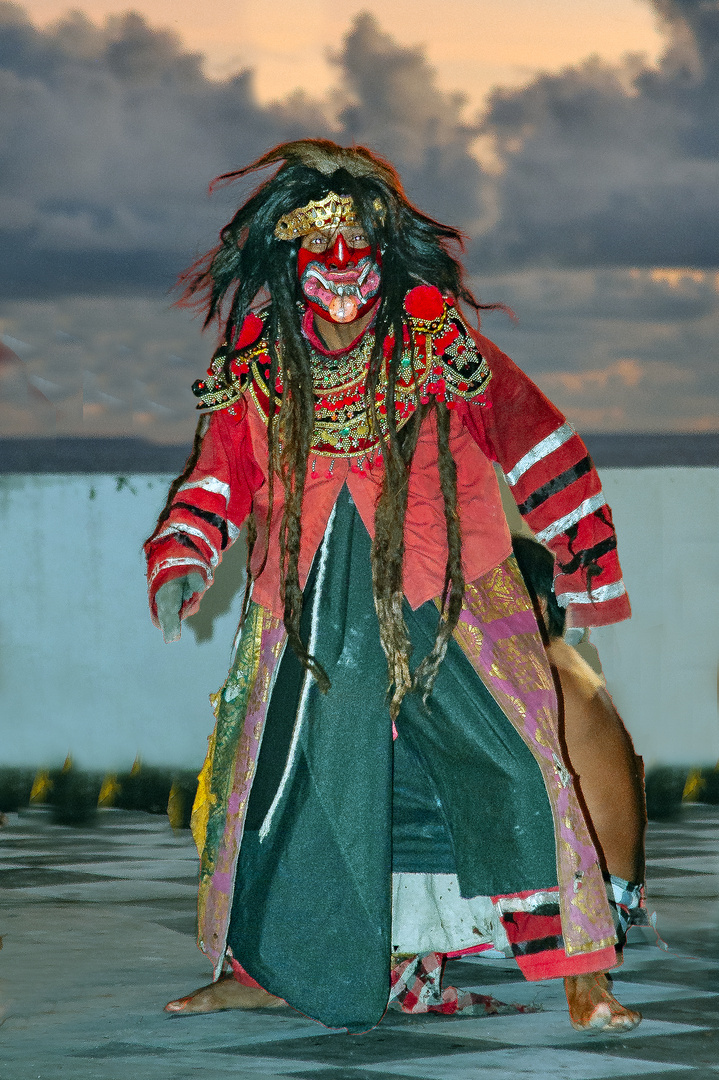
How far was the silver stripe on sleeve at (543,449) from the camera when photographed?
11.9ft

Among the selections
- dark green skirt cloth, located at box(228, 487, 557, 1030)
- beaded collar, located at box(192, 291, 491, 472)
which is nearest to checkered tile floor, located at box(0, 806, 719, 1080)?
dark green skirt cloth, located at box(228, 487, 557, 1030)

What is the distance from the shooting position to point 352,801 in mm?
3426

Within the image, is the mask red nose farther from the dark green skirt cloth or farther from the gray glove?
the gray glove

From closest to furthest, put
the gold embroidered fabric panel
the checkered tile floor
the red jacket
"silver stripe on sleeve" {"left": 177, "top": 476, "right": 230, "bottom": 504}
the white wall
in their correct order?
the checkered tile floor, the gold embroidered fabric panel, the red jacket, "silver stripe on sleeve" {"left": 177, "top": 476, "right": 230, "bottom": 504}, the white wall

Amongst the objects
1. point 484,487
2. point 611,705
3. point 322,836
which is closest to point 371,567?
point 484,487

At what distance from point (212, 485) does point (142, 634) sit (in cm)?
310

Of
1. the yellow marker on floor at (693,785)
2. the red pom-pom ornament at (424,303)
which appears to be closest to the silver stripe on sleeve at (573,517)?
the red pom-pom ornament at (424,303)

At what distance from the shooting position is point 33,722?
6.73 metres

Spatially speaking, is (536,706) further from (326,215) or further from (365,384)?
(326,215)

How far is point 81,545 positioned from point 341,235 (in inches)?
130

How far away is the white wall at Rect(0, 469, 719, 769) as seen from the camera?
664 cm

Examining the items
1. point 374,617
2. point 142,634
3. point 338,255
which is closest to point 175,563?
point 374,617

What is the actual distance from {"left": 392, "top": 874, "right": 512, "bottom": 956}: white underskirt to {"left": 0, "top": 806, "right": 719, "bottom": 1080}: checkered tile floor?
0.17m

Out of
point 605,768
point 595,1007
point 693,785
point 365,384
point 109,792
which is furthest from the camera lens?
point 109,792
